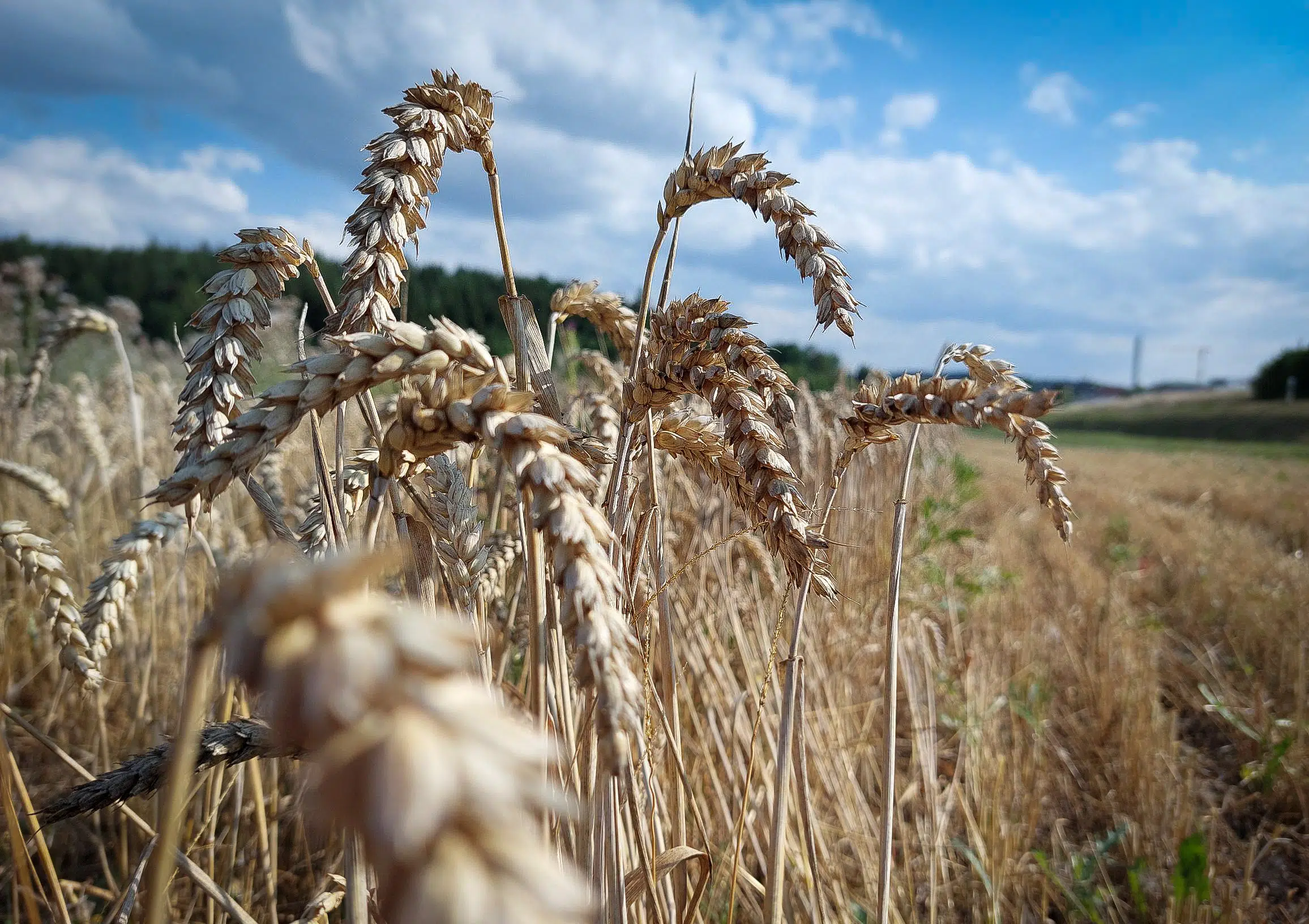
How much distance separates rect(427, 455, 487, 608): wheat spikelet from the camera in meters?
0.91

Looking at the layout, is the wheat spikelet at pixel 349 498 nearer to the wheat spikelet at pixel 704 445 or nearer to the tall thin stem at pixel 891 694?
the wheat spikelet at pixel 704 445

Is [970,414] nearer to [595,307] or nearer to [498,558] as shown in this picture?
[595,307]

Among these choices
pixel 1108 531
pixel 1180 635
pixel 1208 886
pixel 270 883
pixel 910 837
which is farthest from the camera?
pixel 1108 531

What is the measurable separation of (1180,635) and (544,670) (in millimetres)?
5178

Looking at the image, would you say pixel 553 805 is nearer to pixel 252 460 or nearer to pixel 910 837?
pixel 252 460

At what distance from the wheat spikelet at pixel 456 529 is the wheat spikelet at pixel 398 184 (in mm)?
235

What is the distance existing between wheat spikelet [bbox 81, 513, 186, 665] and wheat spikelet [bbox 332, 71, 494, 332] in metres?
0.70

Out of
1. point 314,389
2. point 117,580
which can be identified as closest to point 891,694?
point 314,389

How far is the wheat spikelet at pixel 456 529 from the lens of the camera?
911 millimetres

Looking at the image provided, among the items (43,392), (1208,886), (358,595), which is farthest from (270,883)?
(43,392)

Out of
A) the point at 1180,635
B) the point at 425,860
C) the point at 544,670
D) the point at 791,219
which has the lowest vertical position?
the point at 1180,635

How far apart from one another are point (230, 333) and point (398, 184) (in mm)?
271

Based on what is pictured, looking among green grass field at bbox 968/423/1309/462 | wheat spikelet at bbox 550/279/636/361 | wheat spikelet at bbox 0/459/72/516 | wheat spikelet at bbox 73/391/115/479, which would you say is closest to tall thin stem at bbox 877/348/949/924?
wheat spikelet at bbox 550/279/636/361

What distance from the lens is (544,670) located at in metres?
0.79
